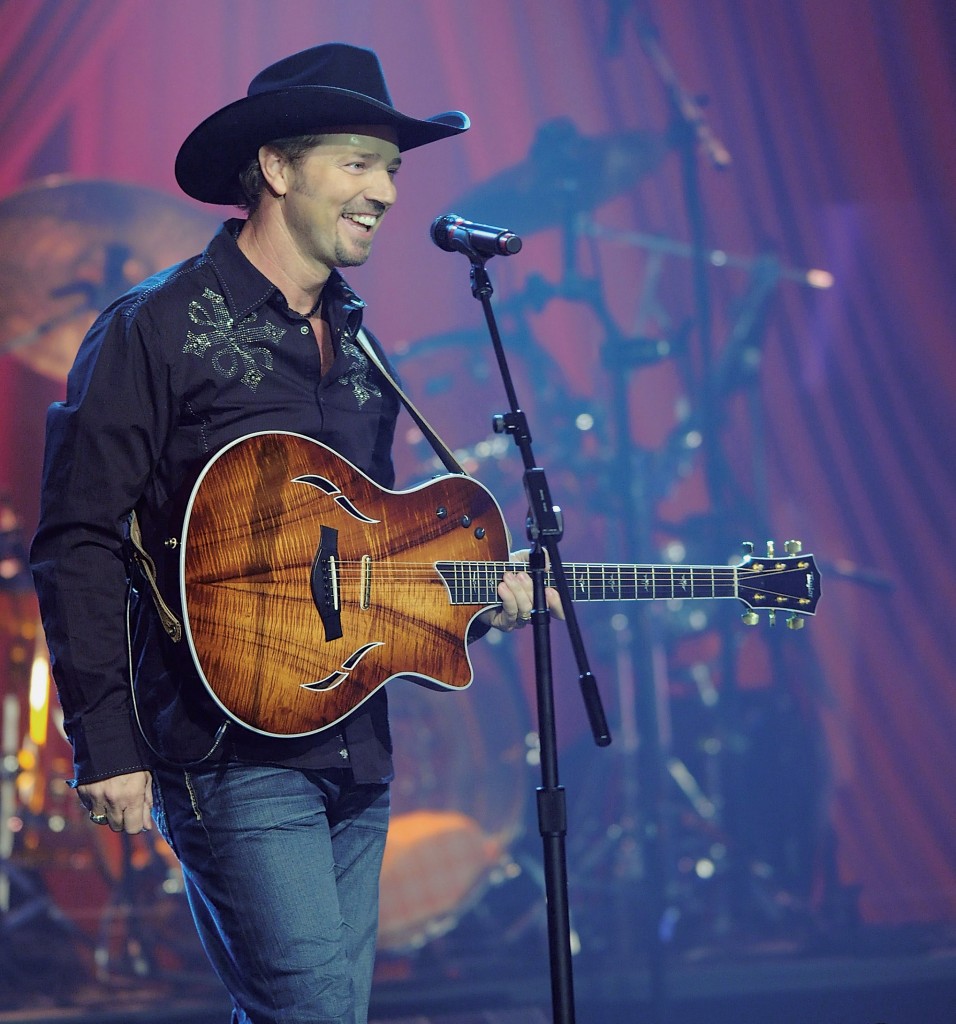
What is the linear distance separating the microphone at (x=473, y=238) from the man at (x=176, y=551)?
0.23 m

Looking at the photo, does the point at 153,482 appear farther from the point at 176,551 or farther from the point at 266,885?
the point at 266,885

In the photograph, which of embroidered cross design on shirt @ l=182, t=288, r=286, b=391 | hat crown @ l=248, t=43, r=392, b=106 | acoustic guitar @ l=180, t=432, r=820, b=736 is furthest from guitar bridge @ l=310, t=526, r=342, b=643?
hat crown @ l=248, t=43, r=392, b=106

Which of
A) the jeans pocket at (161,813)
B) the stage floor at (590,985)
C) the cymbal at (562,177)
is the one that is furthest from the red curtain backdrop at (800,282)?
the jeans pocket at (161,813)

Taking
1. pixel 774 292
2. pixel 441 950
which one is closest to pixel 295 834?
pixel 441 950

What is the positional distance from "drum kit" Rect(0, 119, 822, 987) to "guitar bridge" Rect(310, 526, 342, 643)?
8.92ft

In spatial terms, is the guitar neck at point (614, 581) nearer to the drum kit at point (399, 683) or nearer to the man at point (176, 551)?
the man at point (176, 551)

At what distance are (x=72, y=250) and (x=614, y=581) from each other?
290cm

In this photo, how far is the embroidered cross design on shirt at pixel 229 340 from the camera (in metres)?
2.14

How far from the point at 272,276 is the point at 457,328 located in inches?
141

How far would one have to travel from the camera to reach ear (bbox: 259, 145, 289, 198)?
7.84 ft

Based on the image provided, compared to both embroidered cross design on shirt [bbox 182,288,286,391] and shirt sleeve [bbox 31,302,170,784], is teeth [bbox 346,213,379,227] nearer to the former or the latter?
embroidered cross design on shirt [bbox 182,288,286,391]

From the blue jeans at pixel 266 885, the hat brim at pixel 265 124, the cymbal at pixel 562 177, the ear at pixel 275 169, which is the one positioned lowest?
the blue jeans at pixel 266 885

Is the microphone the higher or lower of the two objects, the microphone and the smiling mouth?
the lower

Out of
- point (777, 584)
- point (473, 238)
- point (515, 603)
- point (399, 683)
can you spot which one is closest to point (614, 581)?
point (515, 603)
